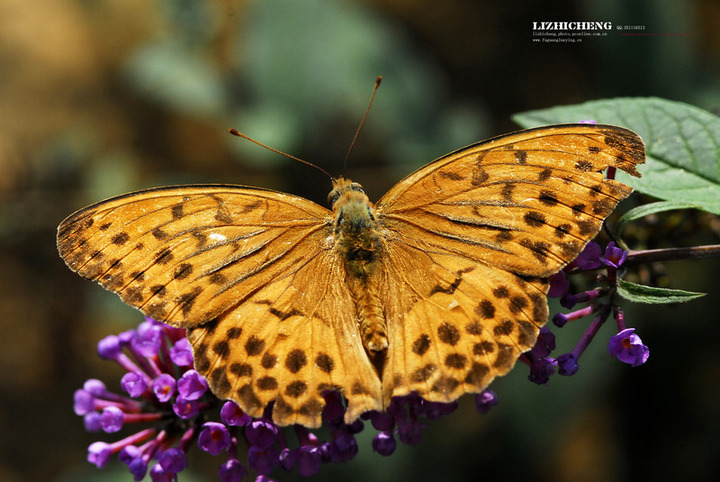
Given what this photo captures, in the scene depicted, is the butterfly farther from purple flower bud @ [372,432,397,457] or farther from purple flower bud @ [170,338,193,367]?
purple flower bud @ [372,432,397,457]

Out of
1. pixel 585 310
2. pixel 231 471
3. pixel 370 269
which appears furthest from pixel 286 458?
pixel 585 310

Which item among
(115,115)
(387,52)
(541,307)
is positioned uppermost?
(115,115)

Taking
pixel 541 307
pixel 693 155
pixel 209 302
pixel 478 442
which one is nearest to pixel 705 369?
A: pixel 478 442

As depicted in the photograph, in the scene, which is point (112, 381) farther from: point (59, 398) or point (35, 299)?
point (35, 299)

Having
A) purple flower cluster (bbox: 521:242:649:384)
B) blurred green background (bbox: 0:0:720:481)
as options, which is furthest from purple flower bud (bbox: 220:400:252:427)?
blurred green background (bbox: 0:0:720:481)

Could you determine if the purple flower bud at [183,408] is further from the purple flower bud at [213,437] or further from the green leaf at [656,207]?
the green leaf at [656,207]

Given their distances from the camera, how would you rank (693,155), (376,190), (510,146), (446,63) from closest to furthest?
(510,146) → (693,155) → (376,190) → (446,63)

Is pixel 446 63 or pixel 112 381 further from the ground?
pixel 446 63
